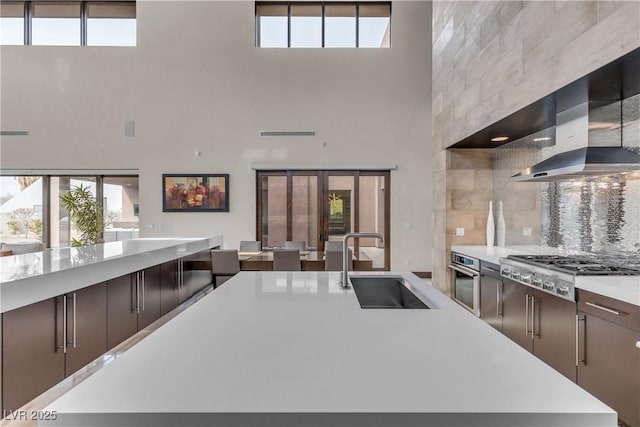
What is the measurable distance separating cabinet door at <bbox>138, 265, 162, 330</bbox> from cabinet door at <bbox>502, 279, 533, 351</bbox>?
3162 millimetres

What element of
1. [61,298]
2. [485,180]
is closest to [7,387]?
[61,298]

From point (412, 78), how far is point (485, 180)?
368 centimetres

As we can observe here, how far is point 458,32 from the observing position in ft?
12.1

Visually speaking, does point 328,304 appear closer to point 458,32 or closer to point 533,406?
point 533,406

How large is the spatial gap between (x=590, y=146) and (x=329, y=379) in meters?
2.58

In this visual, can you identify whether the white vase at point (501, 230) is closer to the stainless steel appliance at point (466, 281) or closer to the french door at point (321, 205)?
the stainless steel appliance at point (466, 281)

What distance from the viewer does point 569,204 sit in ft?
9.66

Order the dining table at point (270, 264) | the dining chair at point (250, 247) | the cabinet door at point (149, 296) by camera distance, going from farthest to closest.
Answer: the dining chair at point (250, 247), the dining table at point (270, 264), the cabinet door at point (149, 296)

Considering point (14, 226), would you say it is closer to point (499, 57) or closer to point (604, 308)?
point (499, 57)

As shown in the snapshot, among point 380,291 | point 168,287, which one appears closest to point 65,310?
point 168,287

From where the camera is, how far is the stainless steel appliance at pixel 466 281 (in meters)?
3.37

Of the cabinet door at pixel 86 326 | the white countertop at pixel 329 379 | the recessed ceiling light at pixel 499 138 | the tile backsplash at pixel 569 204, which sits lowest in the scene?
the cabinet door at pixel 86 326

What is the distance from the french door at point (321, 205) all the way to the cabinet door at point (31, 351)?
15.9 feet

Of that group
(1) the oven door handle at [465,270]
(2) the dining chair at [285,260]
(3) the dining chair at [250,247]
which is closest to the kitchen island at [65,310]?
(2) the dining chair at [285,260]
